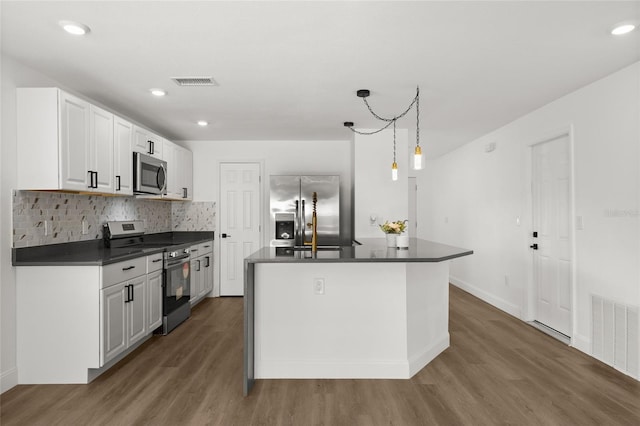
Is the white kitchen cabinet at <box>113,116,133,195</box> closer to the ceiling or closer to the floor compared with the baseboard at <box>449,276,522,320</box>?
closer to the ceiling

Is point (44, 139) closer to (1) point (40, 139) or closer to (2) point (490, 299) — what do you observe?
(1) point (40, 139)

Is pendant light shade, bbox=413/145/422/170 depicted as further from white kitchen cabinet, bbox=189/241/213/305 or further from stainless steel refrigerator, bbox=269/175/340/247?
white kitchen cabinet, bbox=189/241/213/305

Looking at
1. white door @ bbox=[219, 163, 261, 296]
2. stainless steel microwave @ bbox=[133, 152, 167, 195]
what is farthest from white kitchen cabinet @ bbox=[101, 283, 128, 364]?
white door @ bbox=[219, 163, 261, 296]

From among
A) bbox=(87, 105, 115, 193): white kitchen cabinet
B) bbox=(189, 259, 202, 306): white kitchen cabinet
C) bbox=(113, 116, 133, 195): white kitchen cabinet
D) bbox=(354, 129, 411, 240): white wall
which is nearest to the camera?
bbox=(87, 105, 115, 193): white kitchen cabinet

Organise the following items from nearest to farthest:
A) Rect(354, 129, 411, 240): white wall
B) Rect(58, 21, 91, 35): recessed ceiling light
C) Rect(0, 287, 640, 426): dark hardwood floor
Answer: Rect(58, 21, 91, 35): recessed ceiling light → Rect(0, 287, 640, 426): dark hardwood floor → Rect(354, 129, 411, 240): white wall

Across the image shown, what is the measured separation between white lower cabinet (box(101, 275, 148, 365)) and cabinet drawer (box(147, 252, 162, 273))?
5.1 inches

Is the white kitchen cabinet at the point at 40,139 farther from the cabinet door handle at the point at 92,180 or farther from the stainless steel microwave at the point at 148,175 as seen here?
the stainless steel microwave at the point at 148,175

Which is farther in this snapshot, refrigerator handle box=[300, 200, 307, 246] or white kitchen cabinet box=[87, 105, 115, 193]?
A: refrigerator handle box=[300, 200, 307, 246]

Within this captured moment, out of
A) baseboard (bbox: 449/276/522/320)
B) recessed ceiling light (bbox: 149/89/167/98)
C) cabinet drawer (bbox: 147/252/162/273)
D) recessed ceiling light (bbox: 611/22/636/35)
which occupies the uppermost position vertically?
recessed ceiling light (bbox: 611/22/636/35)

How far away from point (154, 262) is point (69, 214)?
2.87 feet

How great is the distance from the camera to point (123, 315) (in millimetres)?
3121

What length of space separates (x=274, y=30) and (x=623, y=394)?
3.50 metres

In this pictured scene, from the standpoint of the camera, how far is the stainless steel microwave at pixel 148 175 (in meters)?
3.91

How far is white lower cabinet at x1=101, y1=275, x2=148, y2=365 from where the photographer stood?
287 cm
